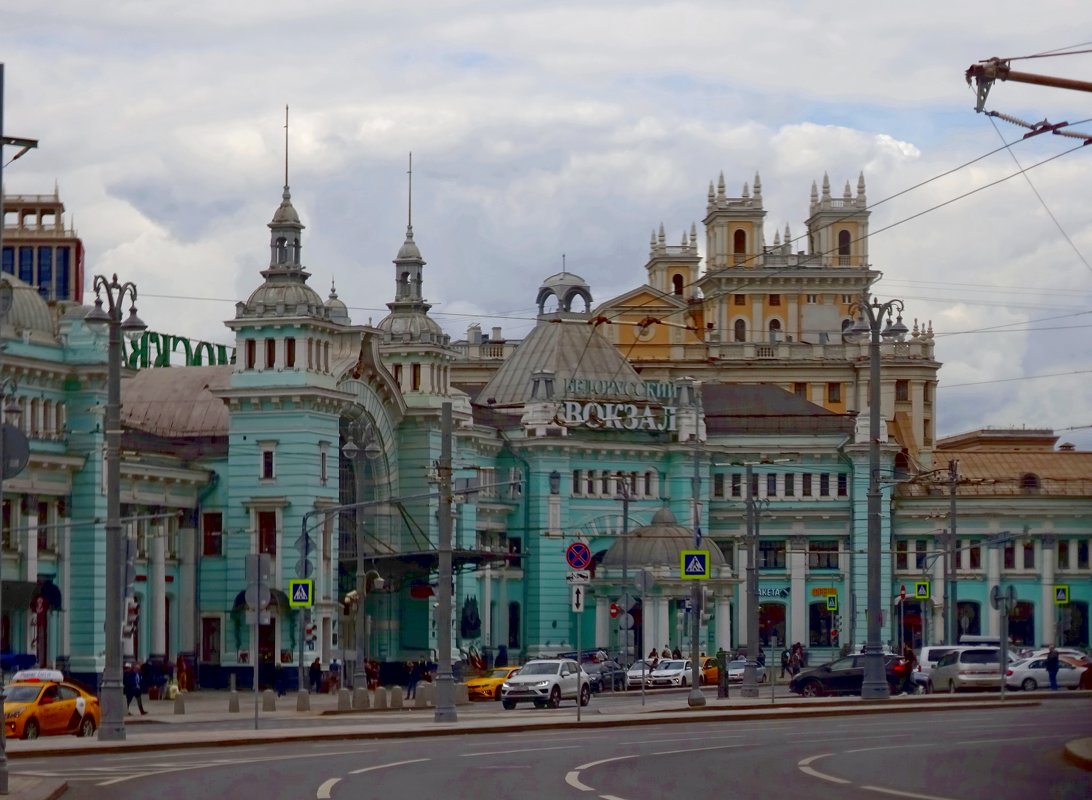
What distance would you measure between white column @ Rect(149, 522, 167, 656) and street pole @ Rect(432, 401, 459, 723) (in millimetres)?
32597

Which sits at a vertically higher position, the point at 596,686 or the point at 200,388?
the point at 200,388

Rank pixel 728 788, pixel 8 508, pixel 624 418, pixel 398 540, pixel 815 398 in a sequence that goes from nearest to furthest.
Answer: pixel 728 788
pixel 8 508
pixel 398 540
pixel 624 418
pixel 815 398

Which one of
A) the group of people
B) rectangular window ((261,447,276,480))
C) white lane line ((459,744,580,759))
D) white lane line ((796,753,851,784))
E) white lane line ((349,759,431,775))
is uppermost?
rectangular window ((261,447,276,480))

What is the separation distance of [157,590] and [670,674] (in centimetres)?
1898

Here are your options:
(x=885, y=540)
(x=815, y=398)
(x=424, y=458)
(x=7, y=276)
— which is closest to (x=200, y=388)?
(x=424, y=458)

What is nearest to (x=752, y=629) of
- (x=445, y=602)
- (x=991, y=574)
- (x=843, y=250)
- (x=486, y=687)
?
(x=486, y=687)

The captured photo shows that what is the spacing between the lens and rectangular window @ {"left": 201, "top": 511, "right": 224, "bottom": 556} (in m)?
93.0

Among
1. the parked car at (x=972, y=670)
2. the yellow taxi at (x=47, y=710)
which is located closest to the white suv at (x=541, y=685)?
the parked car at (x=972, y=670)

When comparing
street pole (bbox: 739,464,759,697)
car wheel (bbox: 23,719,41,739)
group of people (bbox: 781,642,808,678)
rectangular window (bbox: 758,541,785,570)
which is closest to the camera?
car wheel (bbox: 23,719,41,739)

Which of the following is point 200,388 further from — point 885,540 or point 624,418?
point 885,540

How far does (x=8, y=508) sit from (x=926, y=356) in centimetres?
8910

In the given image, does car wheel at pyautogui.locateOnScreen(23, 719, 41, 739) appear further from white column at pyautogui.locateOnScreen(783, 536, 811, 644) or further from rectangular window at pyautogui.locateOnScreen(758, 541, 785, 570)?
rectangular window at pyautogui.locateOnScreen(758, 541, 785, 570)

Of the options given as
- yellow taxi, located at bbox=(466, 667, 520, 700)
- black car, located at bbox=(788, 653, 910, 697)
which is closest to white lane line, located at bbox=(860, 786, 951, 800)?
black car, located at bbox=(788, 653, 910, 697)

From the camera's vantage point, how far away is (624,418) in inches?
4697
